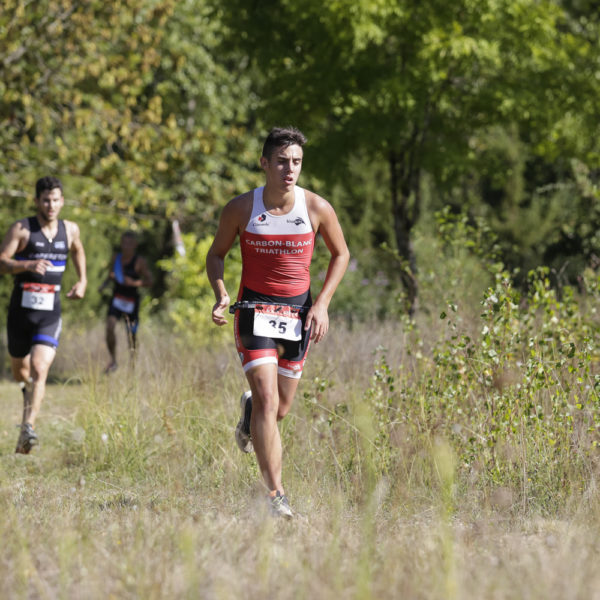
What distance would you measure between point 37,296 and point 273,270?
309 cm

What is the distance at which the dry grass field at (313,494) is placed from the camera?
3.08 m

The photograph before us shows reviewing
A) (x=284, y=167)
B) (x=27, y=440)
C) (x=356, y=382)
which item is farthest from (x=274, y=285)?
(x=27, y=440)

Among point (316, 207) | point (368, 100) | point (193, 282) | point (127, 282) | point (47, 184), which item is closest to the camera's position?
point (316, 207)

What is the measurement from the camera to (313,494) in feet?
16.0

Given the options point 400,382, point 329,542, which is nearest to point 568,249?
point 400,382

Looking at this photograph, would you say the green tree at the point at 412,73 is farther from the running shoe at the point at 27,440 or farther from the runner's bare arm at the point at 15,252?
the running shoe at the point at 27,440

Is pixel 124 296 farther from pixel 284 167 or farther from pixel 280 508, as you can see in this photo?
pixel 280 508

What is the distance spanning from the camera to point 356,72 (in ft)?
35.1

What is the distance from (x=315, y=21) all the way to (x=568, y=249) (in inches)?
194

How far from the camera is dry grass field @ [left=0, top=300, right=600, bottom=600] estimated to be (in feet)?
10.1

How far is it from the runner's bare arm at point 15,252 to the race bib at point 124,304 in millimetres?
4420

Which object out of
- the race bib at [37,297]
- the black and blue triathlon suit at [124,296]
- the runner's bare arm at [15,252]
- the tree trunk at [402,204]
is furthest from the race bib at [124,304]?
the runner's bare arm at [15,252]

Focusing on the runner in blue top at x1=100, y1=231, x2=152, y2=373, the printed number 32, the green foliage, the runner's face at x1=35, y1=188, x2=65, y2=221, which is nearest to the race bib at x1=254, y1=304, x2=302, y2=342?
the printed number 32

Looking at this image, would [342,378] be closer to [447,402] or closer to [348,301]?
[447,402]
